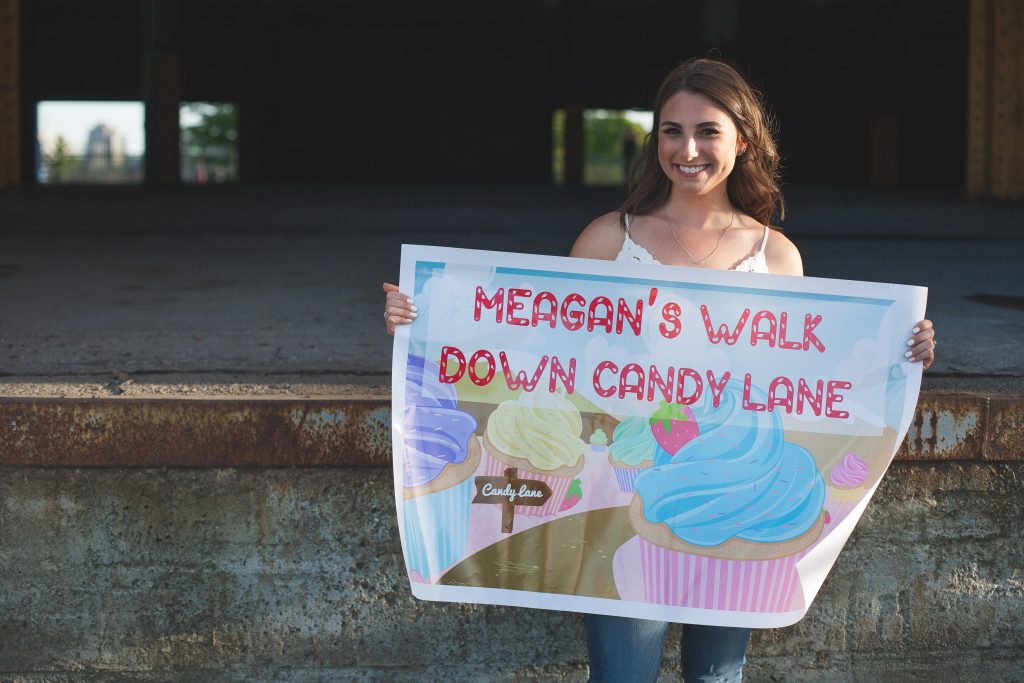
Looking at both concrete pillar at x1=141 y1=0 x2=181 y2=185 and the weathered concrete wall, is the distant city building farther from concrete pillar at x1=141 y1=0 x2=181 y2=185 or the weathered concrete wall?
the weathered concrete wall

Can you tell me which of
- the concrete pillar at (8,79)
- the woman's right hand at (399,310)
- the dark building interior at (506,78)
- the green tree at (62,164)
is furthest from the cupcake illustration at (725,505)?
the green tree at (62,164)

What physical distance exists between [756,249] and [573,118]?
25795 mm

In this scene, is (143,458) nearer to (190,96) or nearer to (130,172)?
(190,96)

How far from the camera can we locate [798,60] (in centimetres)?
2709

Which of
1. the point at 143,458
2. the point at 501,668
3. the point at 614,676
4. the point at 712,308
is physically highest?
the point at 712,308

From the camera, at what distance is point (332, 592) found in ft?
10.9

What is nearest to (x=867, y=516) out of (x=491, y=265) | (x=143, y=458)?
(x=491, y=265)

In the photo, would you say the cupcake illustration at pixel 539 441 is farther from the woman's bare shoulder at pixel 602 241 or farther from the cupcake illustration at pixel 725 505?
the woman's bare shoulder at pixel 602 241

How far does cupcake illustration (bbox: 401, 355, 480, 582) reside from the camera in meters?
2.51

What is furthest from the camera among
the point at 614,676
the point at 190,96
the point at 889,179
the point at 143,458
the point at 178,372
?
the point at 190,96

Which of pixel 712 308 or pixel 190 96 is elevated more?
pixel 190 96

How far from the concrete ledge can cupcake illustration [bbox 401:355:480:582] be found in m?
0.65

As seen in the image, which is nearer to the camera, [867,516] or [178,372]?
[867,516]

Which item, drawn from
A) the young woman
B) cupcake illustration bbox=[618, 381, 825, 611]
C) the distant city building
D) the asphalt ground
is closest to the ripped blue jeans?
the young woman
